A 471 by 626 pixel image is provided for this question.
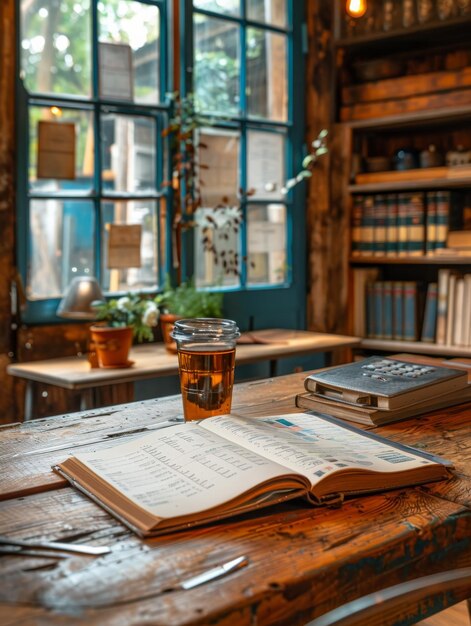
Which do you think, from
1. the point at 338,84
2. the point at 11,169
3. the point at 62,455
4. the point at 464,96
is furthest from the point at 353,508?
the point at 338,84

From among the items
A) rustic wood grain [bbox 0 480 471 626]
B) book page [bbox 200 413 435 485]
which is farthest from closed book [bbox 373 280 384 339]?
rustic wood grain [bbox 0 480 471 626]

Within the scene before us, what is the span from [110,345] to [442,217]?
5.33 feet

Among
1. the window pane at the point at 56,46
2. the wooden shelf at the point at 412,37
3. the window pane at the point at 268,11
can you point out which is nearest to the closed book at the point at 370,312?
the wooden shelf at the point at 412,37

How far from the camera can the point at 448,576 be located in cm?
76

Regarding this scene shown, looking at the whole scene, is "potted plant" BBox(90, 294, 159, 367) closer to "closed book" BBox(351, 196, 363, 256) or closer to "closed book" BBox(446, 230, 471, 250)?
"closed book" BBox(351, 196, 363, 256)

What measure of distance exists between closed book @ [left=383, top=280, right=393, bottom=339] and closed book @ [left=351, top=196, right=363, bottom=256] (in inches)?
8.5

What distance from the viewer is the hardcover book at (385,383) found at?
1.31 metres

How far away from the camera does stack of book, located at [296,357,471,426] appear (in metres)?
1.30

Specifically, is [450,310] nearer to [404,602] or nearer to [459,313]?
[459,313]

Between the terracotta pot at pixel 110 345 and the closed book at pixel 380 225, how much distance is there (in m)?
1.49

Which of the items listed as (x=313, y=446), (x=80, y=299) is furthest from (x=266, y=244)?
(x=313, y=446)

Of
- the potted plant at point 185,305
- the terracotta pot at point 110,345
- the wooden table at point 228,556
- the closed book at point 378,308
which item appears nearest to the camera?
the wooden table at point 228,556

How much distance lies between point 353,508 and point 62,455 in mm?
434

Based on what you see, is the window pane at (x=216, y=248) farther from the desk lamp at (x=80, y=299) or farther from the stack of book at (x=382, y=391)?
the stack of book at (x=382, y=391)
